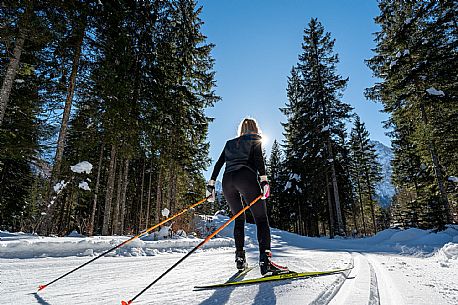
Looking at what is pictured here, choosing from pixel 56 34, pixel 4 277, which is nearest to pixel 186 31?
pixel 56 34

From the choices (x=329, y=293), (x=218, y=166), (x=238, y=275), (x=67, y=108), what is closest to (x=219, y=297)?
(x=329, y=293)

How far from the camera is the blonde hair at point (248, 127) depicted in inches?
140

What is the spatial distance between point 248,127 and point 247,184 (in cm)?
87

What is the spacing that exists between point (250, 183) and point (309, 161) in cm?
2107

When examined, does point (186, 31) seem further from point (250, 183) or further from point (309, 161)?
point (309, 161)

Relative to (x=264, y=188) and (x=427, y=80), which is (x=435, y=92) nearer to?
(x=427, y=80)

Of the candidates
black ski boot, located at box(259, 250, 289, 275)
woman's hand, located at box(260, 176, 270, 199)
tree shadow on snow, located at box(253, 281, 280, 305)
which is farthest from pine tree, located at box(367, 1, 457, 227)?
tree shadow on snow, located at box(253, 281, 280, 305)

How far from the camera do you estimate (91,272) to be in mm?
3182

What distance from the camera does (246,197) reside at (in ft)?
10.5

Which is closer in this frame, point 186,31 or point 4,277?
point 4,277

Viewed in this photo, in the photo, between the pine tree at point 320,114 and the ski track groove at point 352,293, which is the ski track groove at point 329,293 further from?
the pine tree at point 320,114

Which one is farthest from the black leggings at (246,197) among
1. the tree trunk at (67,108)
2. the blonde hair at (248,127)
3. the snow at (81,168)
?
the tree trunk at (67,108)

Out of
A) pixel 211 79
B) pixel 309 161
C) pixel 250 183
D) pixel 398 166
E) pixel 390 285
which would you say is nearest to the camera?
pixel 390 285

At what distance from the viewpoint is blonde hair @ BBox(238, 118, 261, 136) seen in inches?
140
